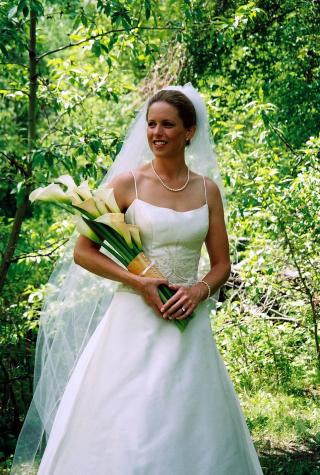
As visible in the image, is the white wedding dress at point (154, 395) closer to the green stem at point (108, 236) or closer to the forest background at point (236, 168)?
the green stem at point (108, 236)

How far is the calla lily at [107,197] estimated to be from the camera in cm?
296

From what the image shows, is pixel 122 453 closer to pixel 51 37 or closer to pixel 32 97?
pixel 32 97

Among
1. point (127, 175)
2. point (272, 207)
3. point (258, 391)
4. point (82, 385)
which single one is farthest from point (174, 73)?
point (82, 385)

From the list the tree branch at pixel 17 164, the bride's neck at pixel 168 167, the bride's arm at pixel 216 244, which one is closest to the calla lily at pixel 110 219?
the bride's neck at pixel 168 167

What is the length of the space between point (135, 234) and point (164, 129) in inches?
19.3

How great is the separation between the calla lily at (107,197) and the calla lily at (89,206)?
1.3 inches

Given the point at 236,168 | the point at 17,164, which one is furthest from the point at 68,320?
the point at 236,168

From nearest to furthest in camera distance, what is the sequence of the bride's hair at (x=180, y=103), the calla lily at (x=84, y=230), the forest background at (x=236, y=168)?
the calla lily at (x=84, y=230) → the bride's hair at (x=180, y=103) → the forest background at (x=236, y=168)

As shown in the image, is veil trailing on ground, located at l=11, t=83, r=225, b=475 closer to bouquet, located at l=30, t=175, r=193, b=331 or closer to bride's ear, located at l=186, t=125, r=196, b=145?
bride's ear, located at l=186, t=125, r=196, b=145

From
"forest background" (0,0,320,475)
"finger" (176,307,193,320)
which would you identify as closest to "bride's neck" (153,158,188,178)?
"finger" (176,307,193,320)

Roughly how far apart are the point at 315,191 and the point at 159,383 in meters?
2.79

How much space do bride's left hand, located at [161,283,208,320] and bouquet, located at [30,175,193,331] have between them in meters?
0.04

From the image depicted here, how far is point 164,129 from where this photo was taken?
3062mm

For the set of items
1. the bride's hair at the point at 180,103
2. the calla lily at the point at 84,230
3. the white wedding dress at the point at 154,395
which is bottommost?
the white wedding dress at the point at 154,395
